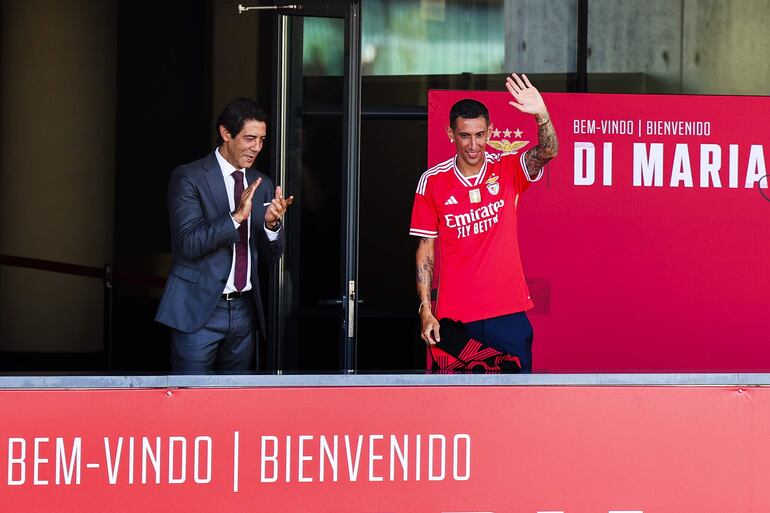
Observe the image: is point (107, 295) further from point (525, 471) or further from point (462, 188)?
point (525, 471)

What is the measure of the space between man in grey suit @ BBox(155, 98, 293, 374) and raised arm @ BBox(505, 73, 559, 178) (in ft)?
3.17

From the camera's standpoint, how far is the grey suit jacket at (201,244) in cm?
445

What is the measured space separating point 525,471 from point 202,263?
66.6 inches

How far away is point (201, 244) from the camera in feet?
14.5

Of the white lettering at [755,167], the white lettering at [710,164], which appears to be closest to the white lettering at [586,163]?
the white lettering at [710,164]

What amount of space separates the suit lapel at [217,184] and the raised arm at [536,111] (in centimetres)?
115

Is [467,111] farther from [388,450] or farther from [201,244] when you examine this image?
[388,450]

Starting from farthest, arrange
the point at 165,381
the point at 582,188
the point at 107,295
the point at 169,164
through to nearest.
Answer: the point at 169,164 < the point at 107,295 < the point at 582,188 < the point at 165,381

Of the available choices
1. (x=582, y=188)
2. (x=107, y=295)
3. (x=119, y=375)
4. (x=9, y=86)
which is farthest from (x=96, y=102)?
(x=119, y=375)

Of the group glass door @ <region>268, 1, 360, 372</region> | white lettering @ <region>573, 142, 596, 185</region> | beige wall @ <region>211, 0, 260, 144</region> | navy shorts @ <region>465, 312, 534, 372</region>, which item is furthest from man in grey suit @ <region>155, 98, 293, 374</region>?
beige wall @ <region>211, 0, 260, 144</region>

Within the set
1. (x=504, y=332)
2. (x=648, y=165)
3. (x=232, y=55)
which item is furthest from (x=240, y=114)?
(x=232, y=55)

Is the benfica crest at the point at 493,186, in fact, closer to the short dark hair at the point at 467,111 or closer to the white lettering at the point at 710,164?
the short dark hair at the point at 467,111

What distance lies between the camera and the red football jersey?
493 cm

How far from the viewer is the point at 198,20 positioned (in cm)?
792
